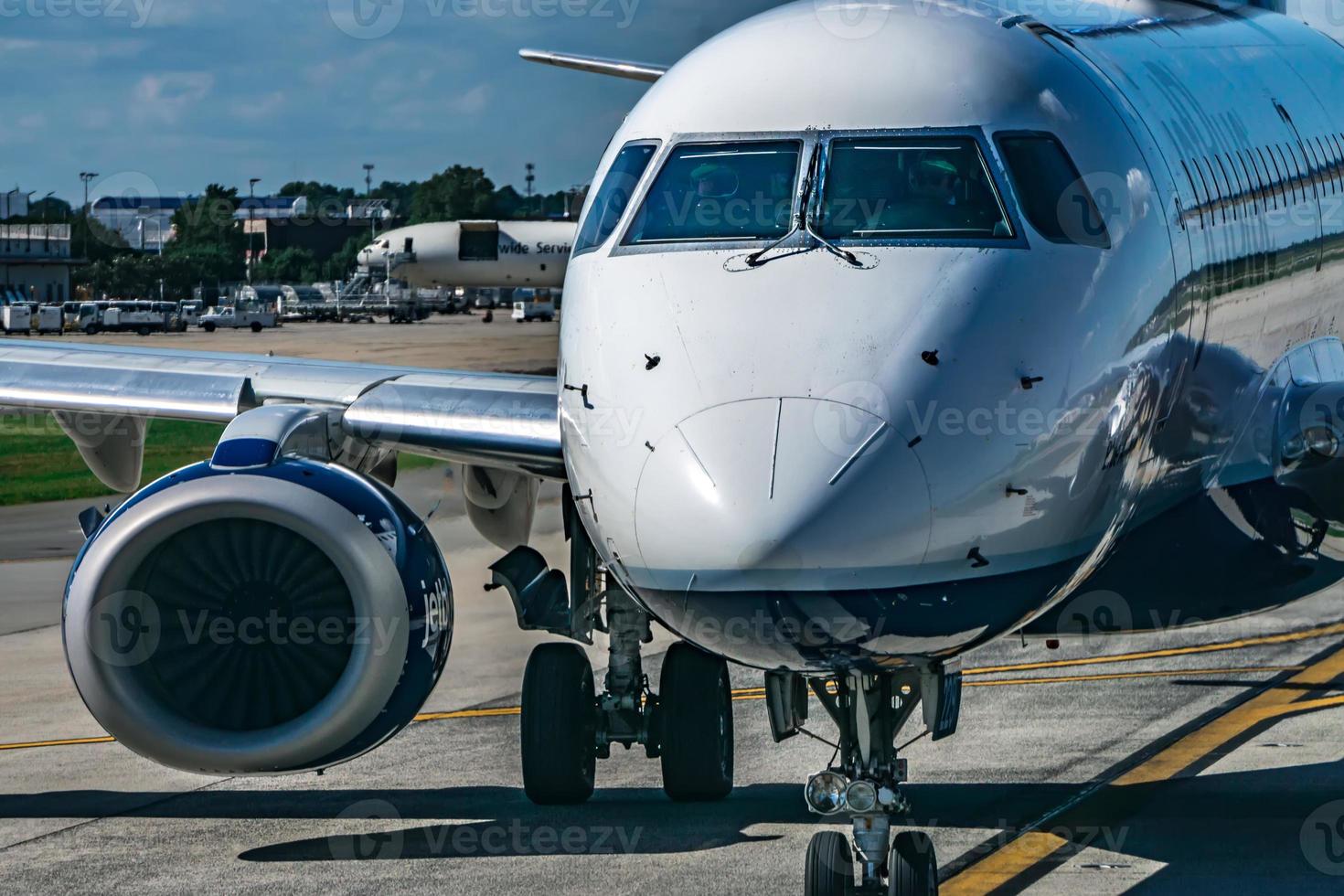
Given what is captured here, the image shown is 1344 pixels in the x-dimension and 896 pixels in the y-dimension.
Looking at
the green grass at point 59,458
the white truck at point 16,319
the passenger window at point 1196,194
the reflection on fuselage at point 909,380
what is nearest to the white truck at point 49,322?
the white truck at point 16,319

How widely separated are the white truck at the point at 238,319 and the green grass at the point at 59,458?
5971 cm

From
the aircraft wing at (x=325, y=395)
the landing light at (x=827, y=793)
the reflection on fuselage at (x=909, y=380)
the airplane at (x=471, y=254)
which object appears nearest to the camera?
the reflection on fuselage at (x=909, y=380)

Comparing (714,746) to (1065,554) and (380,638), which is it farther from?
(1065,554)

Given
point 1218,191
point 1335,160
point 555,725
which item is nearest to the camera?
point 1218,191

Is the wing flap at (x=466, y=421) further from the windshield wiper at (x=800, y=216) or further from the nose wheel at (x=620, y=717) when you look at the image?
the windshield wiper at (x=800, y=216)

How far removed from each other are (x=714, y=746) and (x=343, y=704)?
2.63 metres

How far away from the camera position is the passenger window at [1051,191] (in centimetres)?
776

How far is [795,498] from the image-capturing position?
21.7 feet

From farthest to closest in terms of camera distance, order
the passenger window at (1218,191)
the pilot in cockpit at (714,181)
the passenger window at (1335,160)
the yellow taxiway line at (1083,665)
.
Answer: the yellow taxiway line at (1083,665) < the passenger window at (1335,160) < the passenger window at (1218,191) < the pilot in cockpit at (714,181)

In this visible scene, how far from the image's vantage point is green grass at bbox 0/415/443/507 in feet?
95.0

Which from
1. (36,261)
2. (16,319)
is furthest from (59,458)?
(36,261)

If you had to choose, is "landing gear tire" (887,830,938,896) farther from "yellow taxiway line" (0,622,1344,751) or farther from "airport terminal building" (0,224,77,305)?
"airport terminal building" (0,224,77,305)

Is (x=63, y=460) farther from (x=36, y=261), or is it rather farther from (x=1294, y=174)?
(x=36, y=261)

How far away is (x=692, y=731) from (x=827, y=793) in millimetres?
3353
